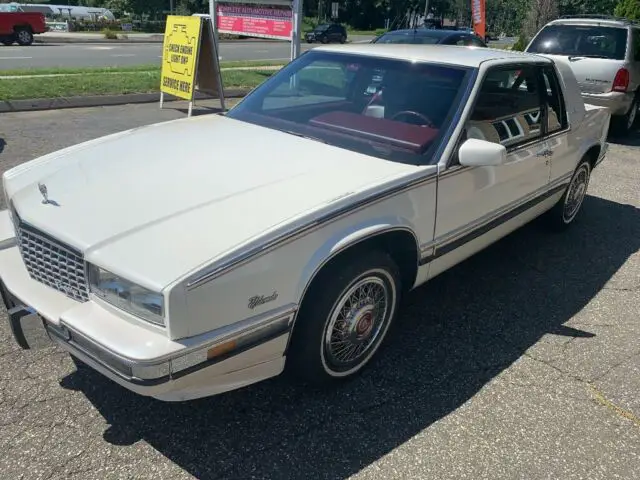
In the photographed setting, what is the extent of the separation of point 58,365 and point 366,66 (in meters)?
2.62

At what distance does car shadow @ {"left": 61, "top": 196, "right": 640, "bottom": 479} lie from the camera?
251 cm

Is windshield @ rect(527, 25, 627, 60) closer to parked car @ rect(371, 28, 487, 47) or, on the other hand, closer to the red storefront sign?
parked car @ rect(371, 28, 487, 47)

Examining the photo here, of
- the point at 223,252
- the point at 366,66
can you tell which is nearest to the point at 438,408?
the point at 223,252

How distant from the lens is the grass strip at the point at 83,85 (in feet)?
31.6

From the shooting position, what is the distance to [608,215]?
5836 millimetres

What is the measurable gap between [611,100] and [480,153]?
7.13 m

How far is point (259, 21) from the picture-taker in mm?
11117

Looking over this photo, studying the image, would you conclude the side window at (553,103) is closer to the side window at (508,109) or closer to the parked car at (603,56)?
the side window at (508,109)

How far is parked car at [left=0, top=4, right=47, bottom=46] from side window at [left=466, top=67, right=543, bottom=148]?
80.8 ft

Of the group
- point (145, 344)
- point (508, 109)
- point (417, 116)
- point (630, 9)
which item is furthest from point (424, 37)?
point (630, 9)

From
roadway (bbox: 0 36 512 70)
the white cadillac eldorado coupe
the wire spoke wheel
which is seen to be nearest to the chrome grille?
the white cadillac eldorado coupe

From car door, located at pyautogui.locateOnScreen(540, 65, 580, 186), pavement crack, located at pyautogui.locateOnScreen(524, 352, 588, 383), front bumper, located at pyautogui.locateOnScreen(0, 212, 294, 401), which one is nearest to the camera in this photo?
front bumper, located at pyautogui.locateOnScreen(0, 212, 294, 401)

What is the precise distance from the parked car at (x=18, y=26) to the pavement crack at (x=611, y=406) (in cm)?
2606

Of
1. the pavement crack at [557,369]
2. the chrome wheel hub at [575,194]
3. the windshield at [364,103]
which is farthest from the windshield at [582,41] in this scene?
the pavement crack at [557,369]
